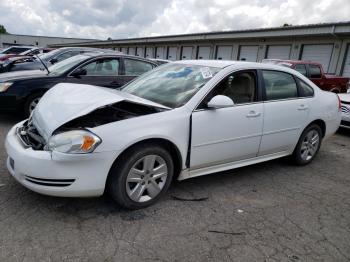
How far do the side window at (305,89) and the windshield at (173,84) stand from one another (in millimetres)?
1559

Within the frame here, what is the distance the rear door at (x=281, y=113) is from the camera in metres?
4.07

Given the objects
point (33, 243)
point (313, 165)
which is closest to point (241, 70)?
point (313, 165)

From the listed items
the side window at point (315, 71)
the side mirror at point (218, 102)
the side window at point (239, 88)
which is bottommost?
the side mirror at point (218, 102)

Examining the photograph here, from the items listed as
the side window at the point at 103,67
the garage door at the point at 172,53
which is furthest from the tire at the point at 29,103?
the garage door at the point at 172,53

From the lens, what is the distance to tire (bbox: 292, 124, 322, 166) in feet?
15.4

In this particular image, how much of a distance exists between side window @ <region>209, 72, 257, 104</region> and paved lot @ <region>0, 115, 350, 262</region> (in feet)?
3.53

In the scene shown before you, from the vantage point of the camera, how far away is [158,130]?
307 cm

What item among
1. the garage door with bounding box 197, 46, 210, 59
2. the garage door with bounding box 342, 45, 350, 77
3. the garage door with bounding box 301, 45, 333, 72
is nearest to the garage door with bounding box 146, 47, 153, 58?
the garage door with bounding box 197, 46, 210, 59

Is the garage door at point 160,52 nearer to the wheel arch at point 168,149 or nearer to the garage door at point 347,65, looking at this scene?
the garage door at point 347,65

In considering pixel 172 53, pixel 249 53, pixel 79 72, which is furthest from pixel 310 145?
pixel 172 53

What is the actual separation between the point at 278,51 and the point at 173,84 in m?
17.9

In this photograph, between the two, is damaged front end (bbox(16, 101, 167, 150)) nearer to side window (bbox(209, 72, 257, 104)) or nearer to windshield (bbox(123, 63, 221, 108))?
windshield (bbox(123, 63, 221, 108))

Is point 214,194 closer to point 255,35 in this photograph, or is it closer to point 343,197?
point 343,197

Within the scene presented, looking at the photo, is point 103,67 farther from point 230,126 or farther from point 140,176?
point 140,176
